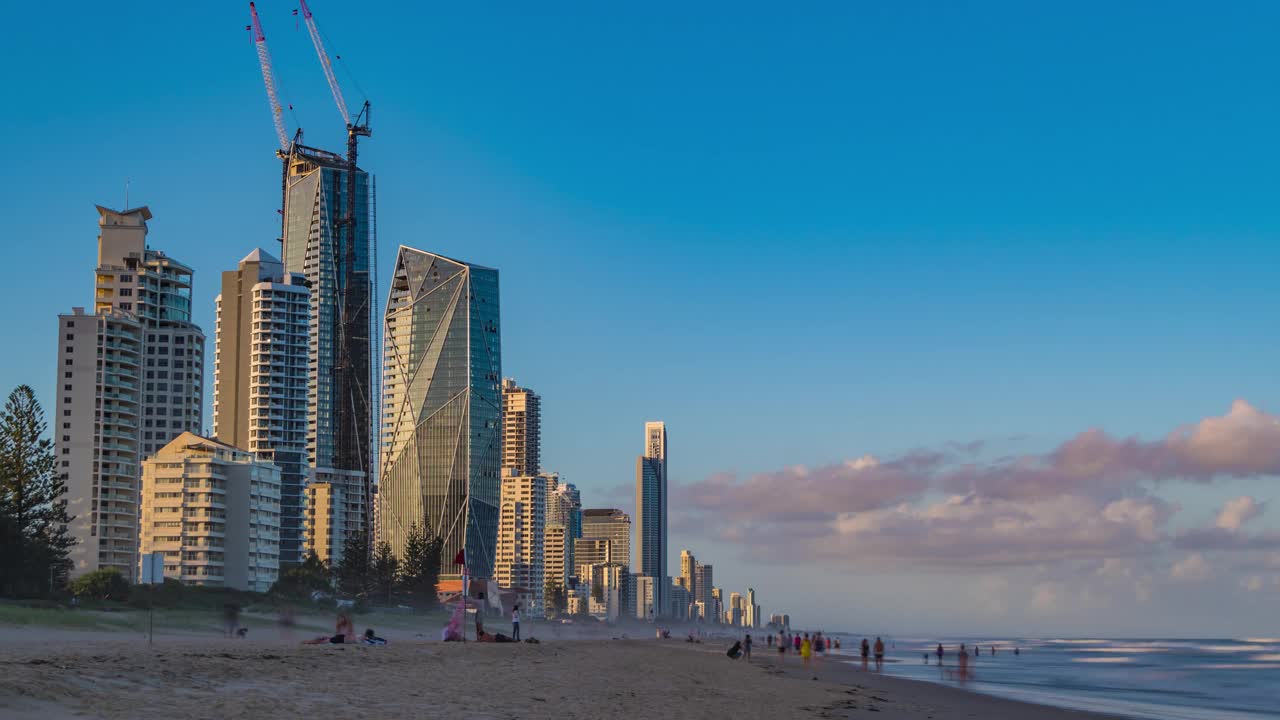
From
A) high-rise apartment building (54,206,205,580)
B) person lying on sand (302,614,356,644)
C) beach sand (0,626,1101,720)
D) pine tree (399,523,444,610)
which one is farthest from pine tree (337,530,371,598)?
beach sand (0,626,1101,720)

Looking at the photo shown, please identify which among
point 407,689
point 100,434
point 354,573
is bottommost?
point 354,573

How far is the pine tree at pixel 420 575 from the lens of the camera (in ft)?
596

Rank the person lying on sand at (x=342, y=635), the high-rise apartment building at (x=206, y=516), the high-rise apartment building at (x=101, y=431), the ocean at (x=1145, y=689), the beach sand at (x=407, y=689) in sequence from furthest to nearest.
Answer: the high-rise apartment building at (x=101, y=431)
the high-rise apartment building at (x=206, y=516)
the person lying on sand at (x=342, y=635)
the ocean at (x=1145, y=689)
the beach sand at (x=407, y=689)

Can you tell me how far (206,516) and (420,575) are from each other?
4166 cm

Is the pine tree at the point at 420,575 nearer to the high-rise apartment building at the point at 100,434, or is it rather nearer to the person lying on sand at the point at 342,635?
the high-rise apartment building at the point at 100,434

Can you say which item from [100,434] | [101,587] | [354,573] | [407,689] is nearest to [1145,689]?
[407,689]

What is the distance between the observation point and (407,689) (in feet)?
90.3

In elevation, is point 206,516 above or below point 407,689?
below

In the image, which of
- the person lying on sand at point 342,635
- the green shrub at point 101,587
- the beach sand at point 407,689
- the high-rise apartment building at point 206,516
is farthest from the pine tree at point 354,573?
the beach sand at point 407,689

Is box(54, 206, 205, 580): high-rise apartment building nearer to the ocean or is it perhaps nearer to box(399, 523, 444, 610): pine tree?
box(399, 523, 444, 610): pine tree

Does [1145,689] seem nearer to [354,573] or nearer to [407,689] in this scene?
[407,689]

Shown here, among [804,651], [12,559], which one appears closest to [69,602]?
[12,559]

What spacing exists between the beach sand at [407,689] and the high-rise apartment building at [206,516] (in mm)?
111598

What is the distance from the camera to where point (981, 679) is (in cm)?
6650
